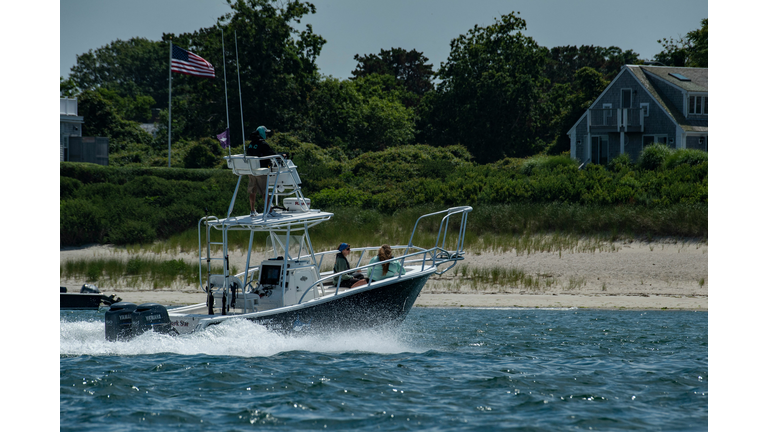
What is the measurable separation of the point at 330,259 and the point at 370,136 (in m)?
26.8

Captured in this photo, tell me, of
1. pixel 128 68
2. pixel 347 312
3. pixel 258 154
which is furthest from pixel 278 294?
pixel 128 68

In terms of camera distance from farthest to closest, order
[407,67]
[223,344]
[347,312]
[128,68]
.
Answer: [128,68], [407,67], [347,312], [223,344]

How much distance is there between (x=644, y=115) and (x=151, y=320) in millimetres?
32836

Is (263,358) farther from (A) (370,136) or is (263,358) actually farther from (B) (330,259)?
(A) (370,136)

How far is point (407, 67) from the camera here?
73438 millimetres

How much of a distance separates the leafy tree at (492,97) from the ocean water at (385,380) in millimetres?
36271

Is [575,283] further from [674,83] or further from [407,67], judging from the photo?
[407,67]

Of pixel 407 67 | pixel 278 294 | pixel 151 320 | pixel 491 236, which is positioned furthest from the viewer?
pixel 407 67

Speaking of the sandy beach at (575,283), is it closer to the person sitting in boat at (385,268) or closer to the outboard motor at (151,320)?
the person sitting in boat at (385,268)

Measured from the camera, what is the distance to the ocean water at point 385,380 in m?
7.84

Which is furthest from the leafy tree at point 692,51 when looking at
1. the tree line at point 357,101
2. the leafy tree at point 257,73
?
the leafy tree at point 257,73

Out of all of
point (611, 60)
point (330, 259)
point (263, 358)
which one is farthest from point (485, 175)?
point (611, 60)

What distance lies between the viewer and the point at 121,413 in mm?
8062

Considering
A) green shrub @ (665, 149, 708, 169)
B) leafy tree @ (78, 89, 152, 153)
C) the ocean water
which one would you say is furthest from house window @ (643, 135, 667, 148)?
leafy tree @ (78, 89, 152, 153)
